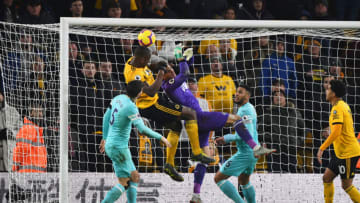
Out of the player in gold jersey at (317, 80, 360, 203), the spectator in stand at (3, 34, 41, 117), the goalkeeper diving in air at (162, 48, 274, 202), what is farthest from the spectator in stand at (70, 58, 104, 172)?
the player in gold jersey at (317, 80, 360, 203)

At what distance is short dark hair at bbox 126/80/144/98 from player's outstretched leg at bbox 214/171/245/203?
1.62 metres

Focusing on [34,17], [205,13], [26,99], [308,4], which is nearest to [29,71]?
[26,99]

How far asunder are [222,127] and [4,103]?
10.1 feet

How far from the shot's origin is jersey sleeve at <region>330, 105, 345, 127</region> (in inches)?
327

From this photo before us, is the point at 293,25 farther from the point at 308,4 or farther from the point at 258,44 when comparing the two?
the point at 308,4

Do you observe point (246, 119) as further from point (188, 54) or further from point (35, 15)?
point (35, 15)

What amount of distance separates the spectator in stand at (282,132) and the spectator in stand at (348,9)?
266 centimetres

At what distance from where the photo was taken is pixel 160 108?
8008mm

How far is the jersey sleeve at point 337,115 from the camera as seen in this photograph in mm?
8312

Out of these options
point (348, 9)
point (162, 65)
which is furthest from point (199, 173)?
point (348, 9)

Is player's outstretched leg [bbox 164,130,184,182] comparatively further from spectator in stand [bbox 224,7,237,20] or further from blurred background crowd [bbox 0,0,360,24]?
spectator in stand [bbox 224,7,237,20]

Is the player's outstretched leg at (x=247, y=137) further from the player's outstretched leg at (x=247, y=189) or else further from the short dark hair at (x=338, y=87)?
the short dark hair at (x=338, y=87)

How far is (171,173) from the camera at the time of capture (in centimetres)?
830

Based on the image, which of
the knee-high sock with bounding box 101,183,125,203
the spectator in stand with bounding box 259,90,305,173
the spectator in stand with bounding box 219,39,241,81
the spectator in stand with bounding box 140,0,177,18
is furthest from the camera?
the spectator in stand with bounding box 140,0,177,18
